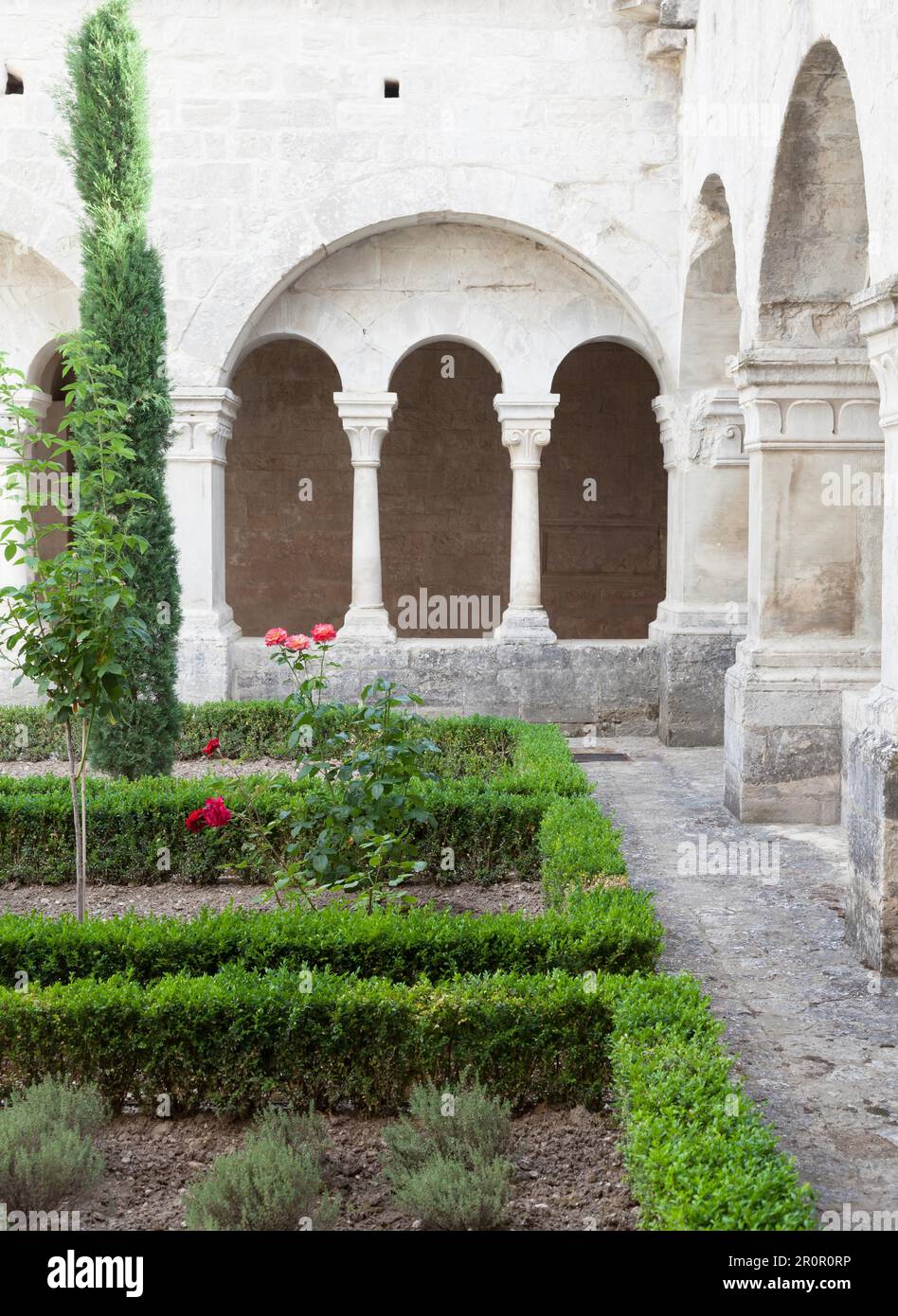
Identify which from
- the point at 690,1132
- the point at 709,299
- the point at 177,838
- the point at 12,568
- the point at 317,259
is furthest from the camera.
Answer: the point at 12,568

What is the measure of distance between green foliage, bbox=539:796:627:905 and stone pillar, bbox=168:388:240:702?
3.98 m

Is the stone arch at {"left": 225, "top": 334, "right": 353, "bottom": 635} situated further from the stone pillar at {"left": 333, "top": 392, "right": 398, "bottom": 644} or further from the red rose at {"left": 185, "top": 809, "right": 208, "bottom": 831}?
the red rose at {"left": 185, "top": 809, "right": 208, "bottom": 831}

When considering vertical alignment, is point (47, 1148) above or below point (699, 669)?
below

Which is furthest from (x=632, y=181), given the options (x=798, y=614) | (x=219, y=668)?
(x=219, y=668)

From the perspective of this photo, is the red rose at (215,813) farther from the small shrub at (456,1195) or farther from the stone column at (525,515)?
the stone column at (525,515)

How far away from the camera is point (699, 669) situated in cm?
902

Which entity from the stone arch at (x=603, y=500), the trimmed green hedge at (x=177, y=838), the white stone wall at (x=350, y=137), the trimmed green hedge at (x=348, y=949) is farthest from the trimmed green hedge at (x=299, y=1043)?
the stone arch at (x=603, y=500)

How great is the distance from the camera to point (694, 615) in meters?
9.05

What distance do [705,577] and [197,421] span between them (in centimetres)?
371

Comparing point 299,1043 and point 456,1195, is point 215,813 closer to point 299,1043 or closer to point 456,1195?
point 299,1043

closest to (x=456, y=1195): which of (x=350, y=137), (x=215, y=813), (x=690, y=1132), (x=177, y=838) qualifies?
(x=690, y=1132)

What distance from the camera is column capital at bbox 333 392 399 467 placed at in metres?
9.29

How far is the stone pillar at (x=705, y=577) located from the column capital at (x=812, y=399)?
95.4 inches

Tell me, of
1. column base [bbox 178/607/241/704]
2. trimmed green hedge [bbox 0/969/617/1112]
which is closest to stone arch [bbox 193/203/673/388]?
column base [bbox 178/607/241/704]
